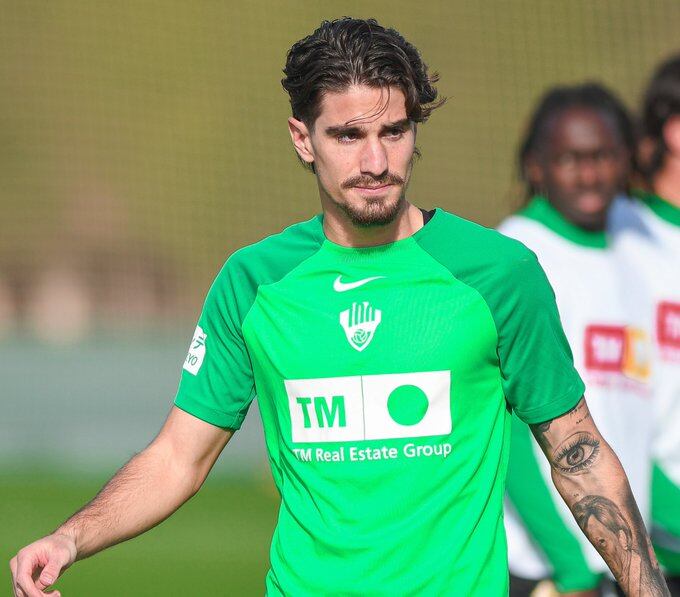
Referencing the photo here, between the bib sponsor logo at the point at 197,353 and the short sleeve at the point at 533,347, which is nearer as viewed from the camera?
the short sleeve at the point at 533,347

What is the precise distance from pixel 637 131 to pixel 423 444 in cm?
274

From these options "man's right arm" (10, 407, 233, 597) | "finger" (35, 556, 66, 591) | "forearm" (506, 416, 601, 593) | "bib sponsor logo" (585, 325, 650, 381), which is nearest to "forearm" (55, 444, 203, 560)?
"man's right arm" (10, 407, 233, 597)

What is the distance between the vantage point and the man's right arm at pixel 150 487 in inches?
141

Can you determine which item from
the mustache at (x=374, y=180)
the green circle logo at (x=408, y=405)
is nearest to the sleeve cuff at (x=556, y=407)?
the green circle logo at (x=408, y=405)

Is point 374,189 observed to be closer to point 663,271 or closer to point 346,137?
point 346,137

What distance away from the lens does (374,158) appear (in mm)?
3414

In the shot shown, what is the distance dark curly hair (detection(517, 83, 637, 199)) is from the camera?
5594 millimetres

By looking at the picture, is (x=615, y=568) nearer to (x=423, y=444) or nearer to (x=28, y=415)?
(x=423, y=444)

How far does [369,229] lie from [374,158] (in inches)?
10.4

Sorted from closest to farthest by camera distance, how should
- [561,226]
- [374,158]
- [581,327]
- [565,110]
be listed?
[374,158]
[581,327]
[561,226]
[565,110]

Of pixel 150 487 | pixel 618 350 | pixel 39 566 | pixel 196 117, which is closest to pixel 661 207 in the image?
pixel 618 350

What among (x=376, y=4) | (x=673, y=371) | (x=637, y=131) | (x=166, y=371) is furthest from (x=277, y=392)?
(x=376, y=4)

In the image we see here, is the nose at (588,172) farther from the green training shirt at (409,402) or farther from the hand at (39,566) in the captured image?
the hand at (39,566)

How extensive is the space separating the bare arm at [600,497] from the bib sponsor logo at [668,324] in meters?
1.94
